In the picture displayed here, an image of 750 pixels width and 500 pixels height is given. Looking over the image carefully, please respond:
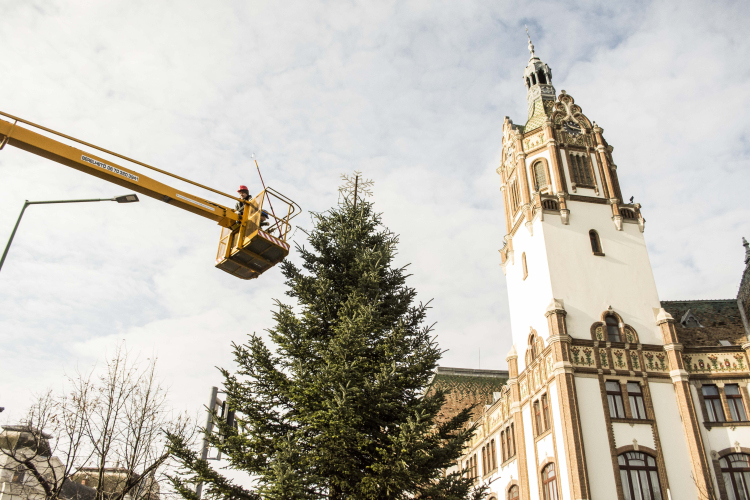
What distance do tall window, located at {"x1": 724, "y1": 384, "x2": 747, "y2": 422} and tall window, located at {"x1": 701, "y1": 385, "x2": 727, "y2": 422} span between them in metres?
0.43

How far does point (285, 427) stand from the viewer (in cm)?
1499

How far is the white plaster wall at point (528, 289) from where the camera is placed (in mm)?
32844

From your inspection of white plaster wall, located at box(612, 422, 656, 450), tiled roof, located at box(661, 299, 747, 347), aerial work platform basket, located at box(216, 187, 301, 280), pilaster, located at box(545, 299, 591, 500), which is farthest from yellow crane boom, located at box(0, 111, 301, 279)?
tiled roof, located at box(661, 299, 747, 347)

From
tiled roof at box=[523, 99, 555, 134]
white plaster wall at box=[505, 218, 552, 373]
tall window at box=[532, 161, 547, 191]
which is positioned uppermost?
tiled roof at box=[523, 99, 555, 134]

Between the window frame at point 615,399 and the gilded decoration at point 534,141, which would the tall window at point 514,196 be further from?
the window frame at point 615,399

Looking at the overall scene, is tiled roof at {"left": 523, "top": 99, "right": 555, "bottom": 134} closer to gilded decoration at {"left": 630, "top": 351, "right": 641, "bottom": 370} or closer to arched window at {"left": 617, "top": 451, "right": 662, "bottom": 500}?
gilded decoration at {"left": 630, "top": 351, "right": 641, "bottom": 370}

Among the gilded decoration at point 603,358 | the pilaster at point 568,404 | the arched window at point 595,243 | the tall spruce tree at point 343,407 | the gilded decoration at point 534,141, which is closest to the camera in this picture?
the tall spruce tree at point 343,407

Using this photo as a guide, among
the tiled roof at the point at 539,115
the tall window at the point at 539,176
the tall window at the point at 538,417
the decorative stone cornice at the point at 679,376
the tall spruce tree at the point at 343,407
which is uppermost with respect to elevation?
the tiled roof at the point at 539,115

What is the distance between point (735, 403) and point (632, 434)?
6.11 meters

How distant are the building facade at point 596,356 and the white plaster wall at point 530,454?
107mm

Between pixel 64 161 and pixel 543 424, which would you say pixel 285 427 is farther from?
pixel 543 424

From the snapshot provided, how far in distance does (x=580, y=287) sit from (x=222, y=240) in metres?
22.5

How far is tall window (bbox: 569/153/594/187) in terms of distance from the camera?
3659 centimetres

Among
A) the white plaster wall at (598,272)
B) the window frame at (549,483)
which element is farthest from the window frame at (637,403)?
the window frame at (549,483)
